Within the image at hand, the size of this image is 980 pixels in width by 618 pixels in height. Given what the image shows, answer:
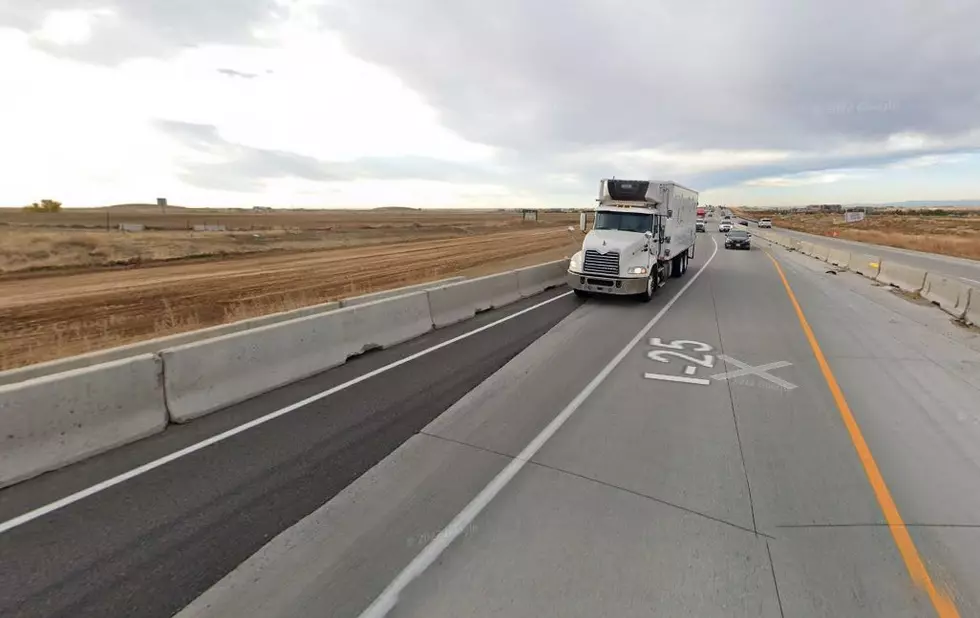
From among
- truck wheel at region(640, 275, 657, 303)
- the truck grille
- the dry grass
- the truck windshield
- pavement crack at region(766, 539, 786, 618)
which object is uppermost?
the truck windshield

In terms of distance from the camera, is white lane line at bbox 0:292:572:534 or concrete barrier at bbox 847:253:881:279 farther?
concrete barrier at bbox 847:253:881:279

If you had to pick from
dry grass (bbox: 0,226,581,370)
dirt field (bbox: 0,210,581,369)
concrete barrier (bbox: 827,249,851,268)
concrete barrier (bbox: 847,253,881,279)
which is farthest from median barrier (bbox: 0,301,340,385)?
concrete barrier (bbox: 827,249,851,268)

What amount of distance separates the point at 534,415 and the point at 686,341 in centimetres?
504

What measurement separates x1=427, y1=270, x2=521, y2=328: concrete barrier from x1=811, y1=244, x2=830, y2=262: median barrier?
2299 centimetres

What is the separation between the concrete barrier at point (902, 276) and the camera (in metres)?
16.2

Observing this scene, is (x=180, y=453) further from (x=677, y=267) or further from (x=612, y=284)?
(x=677, y=267)

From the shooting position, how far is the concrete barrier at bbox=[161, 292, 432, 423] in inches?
237

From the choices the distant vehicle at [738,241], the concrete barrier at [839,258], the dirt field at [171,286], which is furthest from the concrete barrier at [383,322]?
the distant vehicle at [738,241]

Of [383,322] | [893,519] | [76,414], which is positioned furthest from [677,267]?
[76,414]

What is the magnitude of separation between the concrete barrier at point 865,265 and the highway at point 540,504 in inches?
592

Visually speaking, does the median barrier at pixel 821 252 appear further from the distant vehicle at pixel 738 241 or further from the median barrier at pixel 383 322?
the median barrier at pixel 383 322

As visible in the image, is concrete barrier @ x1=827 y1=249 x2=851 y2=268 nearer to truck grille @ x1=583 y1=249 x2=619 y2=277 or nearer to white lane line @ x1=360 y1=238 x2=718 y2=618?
truck grille @ x1=583 y1=249 x2=619 y2=277

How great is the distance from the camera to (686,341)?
1002 centimetres

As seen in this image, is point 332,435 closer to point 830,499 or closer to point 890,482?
point 830,499
